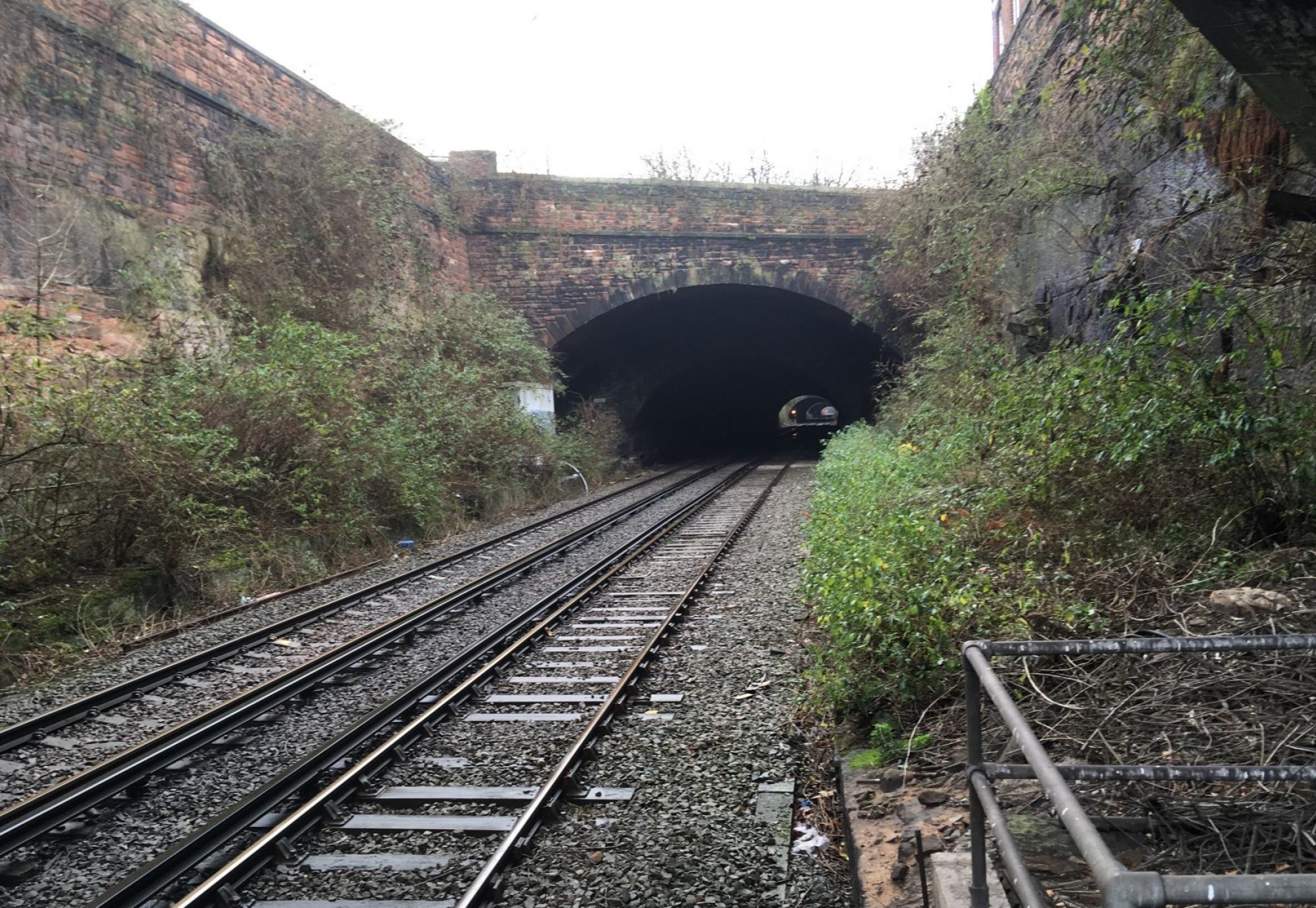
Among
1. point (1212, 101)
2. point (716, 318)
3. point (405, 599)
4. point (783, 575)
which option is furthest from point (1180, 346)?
point (716, 318)

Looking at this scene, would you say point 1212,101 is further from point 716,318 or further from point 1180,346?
point 716,318

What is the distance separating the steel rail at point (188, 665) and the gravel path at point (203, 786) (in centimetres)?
30

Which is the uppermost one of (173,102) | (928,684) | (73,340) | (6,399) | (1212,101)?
(173,102)

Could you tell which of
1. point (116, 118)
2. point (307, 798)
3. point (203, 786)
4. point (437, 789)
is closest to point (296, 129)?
point (116, 118)

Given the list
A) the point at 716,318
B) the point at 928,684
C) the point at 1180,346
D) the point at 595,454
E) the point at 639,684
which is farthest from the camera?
the point at 716,318

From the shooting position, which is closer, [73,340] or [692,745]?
[692,745]

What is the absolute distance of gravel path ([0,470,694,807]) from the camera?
4.43m

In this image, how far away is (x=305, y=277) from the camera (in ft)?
44.2

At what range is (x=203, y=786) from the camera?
13.6 ft

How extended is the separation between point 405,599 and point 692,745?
4329mm

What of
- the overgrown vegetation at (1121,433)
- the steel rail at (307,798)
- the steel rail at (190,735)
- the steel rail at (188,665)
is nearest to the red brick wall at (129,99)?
the steel rail at (188,665)

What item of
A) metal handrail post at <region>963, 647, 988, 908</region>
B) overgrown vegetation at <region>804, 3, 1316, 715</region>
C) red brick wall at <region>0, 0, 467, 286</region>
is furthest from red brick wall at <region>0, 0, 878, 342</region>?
metal handrail post at <region>963, 647, 988, 908</region>

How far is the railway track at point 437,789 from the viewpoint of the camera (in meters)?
3.21

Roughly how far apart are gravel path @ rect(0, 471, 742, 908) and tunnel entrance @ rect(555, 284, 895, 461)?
45.5ft
